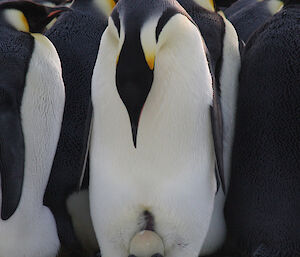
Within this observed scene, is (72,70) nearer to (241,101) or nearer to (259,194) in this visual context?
(241,101)

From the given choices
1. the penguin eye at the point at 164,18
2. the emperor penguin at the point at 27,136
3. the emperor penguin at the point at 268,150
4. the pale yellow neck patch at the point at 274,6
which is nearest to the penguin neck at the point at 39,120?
the emperor penguin at the point at 27,136

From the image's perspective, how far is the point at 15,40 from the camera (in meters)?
3.04

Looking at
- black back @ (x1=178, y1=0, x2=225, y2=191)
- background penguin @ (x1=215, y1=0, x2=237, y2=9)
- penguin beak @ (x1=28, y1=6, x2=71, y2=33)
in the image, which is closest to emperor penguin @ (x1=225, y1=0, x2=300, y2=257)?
black back @ (x1=178, y1=0, x2=225, y2=191)

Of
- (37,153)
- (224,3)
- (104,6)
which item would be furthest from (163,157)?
A: (224,3)

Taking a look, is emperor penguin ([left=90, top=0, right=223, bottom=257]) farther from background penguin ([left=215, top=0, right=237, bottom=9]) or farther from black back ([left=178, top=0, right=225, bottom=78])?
background penguin ([left=215, top=0, right=237, bottom=9])

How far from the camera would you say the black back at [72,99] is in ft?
10.6

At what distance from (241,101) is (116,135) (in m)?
0.70

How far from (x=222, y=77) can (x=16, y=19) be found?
98 cm

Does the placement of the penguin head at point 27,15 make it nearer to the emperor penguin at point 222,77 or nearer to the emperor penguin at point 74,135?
the emperor penguin at point 74,135

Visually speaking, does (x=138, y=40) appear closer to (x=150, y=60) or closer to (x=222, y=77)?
(x=150, y=60)

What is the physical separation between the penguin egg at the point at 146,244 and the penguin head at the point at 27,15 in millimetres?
1113

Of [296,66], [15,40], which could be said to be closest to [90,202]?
[15,40]

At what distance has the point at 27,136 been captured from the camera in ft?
9.57

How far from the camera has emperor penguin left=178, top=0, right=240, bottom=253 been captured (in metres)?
3.13
